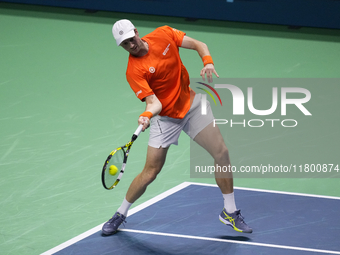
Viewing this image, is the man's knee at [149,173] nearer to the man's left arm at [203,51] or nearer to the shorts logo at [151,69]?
the shorts logo at [151,69]

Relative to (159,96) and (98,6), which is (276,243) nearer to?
(159,96)

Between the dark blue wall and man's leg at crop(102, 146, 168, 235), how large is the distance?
7.56m

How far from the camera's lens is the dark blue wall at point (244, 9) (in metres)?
11.5

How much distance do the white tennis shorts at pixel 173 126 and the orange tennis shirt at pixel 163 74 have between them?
0.25 ft

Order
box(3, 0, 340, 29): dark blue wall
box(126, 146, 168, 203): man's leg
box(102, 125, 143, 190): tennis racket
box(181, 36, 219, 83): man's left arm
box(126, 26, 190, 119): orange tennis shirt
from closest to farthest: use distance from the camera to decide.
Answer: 1. box(102, 125, 143, 190): tennis racket
2. box(126, 26, 190, 119): orange tennis shirt
3. box(181, 36, 219, 83): man's left arm
4. box(126, 146, 168, 203): man's leg
5. box(3, 0, 340, 29): dark blue wall

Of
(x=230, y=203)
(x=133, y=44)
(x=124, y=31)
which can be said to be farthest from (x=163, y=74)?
(x=230, y=203)

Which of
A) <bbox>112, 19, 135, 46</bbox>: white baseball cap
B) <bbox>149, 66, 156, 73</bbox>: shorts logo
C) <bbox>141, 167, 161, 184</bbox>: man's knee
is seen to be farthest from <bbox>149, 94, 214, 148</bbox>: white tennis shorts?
<bbox>112, 19, 135, 46</bbox>: white baseball cap

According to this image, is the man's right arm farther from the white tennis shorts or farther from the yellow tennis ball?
the yellow tennis ball

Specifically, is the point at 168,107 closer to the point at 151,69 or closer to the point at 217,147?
the point at 151,69

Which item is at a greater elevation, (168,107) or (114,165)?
(168,107)

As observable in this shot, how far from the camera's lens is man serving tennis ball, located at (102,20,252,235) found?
15.7 ft

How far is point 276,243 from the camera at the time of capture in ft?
16.1

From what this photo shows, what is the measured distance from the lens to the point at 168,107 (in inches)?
194

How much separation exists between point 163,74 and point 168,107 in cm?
31
